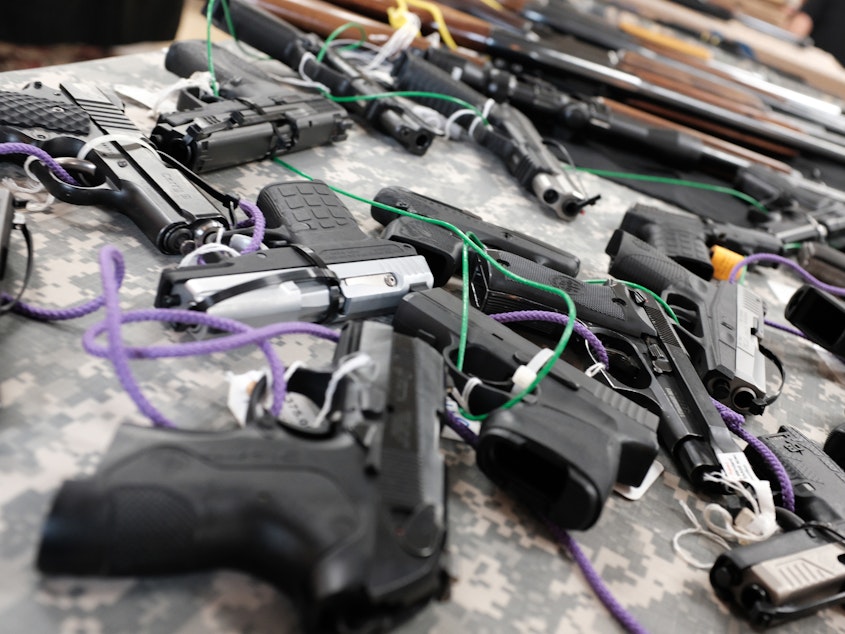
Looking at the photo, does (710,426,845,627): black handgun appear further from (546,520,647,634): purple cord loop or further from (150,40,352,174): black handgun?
(150,40,352,174): black handgun

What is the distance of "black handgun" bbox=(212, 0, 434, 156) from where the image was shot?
201 centimetres

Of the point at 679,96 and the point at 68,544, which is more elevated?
the point at 679,96

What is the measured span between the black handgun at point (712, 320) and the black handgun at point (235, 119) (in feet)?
2.60

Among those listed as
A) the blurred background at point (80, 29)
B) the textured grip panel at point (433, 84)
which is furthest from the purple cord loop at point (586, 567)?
the blurred background at point (80, 29)

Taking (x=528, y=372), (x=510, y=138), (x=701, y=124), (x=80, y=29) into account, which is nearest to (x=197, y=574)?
(x=528, y=372)

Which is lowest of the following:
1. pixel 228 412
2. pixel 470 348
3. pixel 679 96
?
pixel 228 412

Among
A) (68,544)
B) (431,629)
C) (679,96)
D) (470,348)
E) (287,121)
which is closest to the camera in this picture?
(68,544)

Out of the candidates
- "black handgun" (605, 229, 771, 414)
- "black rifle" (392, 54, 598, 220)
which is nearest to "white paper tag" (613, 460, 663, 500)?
"black handgun" (605, 229, 771, 414)

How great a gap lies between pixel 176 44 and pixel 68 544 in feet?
5.33

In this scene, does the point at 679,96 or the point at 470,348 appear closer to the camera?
the point at 470,348

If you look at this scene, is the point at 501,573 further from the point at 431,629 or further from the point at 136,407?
the point at 136,407

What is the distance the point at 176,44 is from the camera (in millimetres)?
1958

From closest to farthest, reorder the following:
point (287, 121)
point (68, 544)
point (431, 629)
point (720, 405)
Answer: point (68, 544), point (431, 629), point (720, 405), point (287, 121)

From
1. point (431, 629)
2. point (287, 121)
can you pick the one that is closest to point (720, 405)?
point (431, 629)
